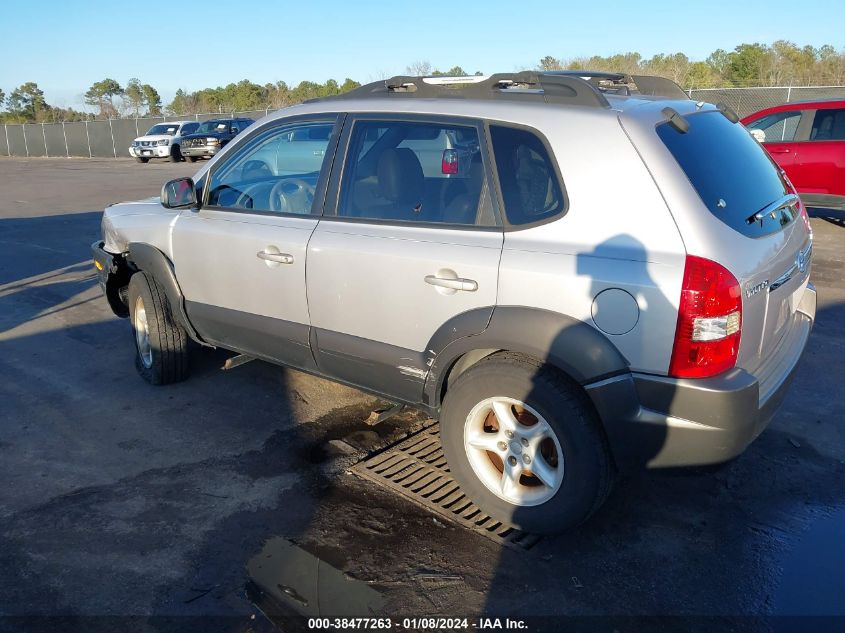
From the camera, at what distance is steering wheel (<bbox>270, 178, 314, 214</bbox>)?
405cm

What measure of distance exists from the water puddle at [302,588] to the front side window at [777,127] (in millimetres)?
9870

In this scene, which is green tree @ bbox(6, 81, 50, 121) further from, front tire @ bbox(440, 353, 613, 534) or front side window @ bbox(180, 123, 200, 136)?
front tire @ bbox(440, 353, 613, 534)

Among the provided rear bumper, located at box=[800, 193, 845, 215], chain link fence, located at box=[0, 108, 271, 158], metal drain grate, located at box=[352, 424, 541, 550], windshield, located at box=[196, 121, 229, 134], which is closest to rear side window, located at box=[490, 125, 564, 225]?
metal drain grate, located at box=[352, 424, 541, 550]

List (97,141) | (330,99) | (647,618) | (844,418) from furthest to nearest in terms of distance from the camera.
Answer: (97,141) → (844,418) → (330,99) → (647,618)

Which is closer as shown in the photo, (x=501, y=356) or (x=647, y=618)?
(x=647, y=618)

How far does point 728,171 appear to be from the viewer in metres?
3.25

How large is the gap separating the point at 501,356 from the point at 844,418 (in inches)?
102

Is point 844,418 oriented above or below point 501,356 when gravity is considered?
below

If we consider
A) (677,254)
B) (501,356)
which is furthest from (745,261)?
(501,356)

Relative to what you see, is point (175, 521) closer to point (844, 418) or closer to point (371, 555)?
point (371, 555)

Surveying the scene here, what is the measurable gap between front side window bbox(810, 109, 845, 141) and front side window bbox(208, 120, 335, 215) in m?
8.93

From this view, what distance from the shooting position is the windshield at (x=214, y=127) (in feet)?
93.7

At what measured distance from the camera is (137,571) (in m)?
3.12

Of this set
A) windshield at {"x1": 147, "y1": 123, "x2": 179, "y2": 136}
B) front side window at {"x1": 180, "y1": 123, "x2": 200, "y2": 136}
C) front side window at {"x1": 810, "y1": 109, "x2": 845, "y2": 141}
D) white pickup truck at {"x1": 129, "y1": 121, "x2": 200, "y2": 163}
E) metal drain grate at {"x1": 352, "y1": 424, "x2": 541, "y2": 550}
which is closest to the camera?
metal drain grate at {"x1": 352, "y1": 424, "x2": 541, "y2": 550}
